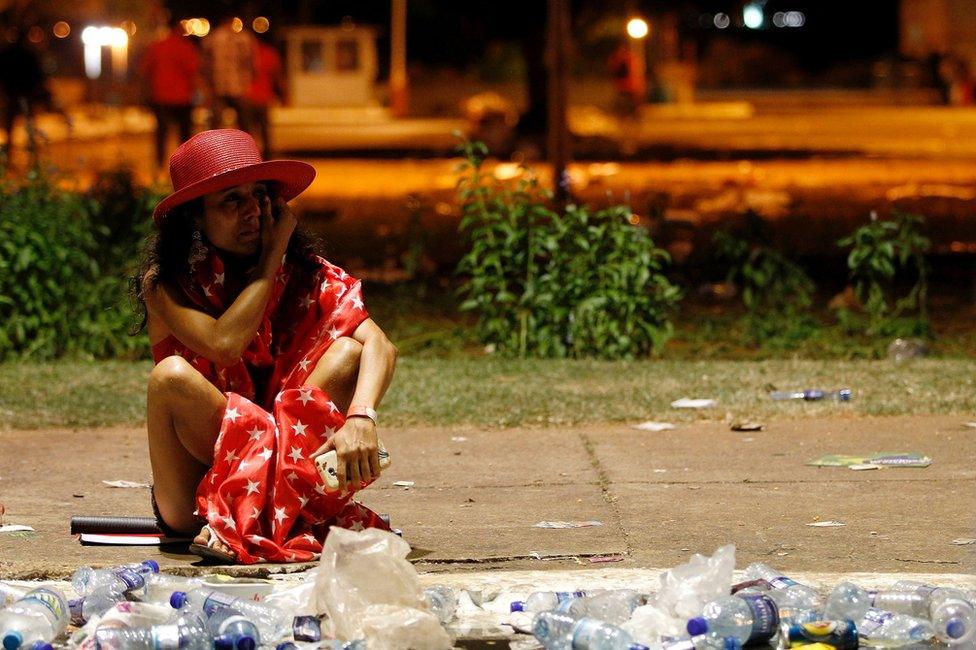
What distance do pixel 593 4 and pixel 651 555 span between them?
25.3 m

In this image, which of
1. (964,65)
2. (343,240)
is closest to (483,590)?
(343,240)

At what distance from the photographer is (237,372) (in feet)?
A: 15.9

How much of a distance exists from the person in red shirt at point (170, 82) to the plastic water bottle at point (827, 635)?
15098 millimetres

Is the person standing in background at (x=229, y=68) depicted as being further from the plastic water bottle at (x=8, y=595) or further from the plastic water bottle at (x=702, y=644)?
the plastic water bottle at (x=702, y=644)

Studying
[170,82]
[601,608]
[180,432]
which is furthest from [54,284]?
[170,82]

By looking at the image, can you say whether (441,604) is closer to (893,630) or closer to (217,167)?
(893,630)

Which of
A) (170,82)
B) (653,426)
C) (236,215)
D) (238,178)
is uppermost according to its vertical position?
(170,82)

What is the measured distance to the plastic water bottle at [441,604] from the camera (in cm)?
420

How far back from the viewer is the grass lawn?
6992 millimetres

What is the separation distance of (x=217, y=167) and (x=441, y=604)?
142cm

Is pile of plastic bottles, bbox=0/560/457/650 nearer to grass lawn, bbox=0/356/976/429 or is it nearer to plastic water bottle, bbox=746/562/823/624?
plastic water bottle, bbox=746/562/823/624

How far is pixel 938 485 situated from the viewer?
5.62 m

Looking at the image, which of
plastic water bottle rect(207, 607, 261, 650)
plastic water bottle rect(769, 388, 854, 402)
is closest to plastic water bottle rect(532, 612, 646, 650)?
plastic water bottle rect(207, 607, 261, 650)

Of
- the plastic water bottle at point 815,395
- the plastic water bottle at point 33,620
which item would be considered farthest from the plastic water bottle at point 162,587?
the plastic water bottle at point 815,395
